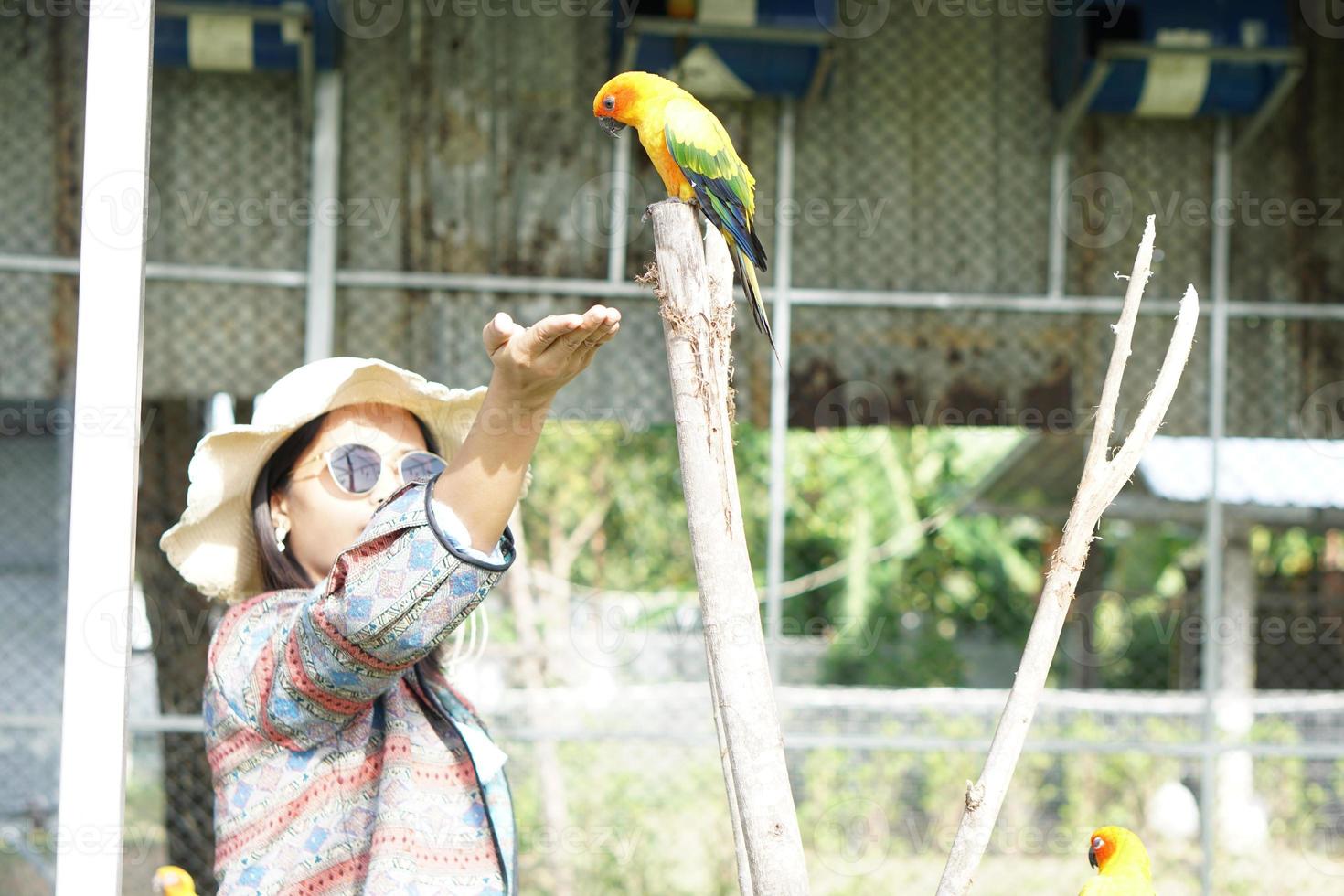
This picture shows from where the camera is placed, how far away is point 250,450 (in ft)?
6.31

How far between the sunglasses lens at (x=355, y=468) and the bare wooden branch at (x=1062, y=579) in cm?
89

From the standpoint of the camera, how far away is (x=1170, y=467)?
30.3ft

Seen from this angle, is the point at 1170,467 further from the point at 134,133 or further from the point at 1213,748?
the point at 134,133

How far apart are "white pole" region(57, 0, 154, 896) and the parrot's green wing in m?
Result: 1.06

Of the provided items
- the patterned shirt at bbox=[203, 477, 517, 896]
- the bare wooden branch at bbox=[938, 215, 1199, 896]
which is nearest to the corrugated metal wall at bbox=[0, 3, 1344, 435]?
the patterned shirt at bbox=[203, 477, 517, 896]

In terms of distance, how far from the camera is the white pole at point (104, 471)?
60.2 inches

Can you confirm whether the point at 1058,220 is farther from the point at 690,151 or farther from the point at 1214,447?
the point at 690,151

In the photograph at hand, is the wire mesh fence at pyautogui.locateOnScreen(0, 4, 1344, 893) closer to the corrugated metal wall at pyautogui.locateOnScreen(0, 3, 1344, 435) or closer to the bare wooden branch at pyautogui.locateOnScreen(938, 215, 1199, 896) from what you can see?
the corrugated metal wall at pyautogui.locateOnScreen(0, 3, 1344, 435)

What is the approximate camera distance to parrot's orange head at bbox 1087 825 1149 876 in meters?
2.01

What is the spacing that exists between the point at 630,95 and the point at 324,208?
2.46m

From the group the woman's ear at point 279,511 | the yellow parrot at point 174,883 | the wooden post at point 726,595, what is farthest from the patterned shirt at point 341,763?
the yellow parrot at point 174,883

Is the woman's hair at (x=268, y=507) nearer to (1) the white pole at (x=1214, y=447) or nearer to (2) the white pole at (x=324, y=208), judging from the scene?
(2) the white pole at (x=324, y=208)

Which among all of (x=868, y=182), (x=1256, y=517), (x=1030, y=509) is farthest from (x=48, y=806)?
(x=1256, y=517)

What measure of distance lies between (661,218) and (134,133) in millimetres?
630
